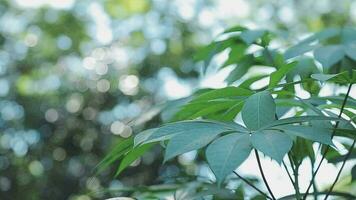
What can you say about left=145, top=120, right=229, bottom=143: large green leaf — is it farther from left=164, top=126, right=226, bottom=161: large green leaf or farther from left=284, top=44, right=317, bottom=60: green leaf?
left=284, top=44, right=317, bottom=60: green leaf

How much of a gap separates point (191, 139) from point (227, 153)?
0.06 metres

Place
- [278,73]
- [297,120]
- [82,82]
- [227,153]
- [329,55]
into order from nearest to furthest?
[227,153]
[297,120]
[278,73]
[329,55]
[82,82]

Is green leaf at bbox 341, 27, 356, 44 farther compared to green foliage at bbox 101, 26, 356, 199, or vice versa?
green leaf at bbox 341, 27, 356, 44

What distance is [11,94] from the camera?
5.03 meters

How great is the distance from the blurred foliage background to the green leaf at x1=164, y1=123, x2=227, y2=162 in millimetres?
3078

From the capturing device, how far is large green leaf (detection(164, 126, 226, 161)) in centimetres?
87

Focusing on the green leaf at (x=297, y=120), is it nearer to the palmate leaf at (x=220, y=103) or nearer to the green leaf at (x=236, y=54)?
the palmate leaf at (x=220, y=103)

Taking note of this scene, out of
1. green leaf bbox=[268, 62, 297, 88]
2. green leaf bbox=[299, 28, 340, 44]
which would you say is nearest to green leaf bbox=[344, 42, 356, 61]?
green leaf bbox=[299, 28, 340, 44]

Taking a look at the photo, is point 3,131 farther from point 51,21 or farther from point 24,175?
point 51,21

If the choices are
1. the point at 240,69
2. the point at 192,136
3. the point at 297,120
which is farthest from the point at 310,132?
the point at 240,69

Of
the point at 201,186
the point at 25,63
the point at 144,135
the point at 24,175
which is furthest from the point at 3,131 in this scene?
the point at 144,135

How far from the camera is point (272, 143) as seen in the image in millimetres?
874

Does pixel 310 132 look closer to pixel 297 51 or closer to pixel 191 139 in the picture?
pixel 191 139

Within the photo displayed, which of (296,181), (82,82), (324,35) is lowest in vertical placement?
(82,82)
